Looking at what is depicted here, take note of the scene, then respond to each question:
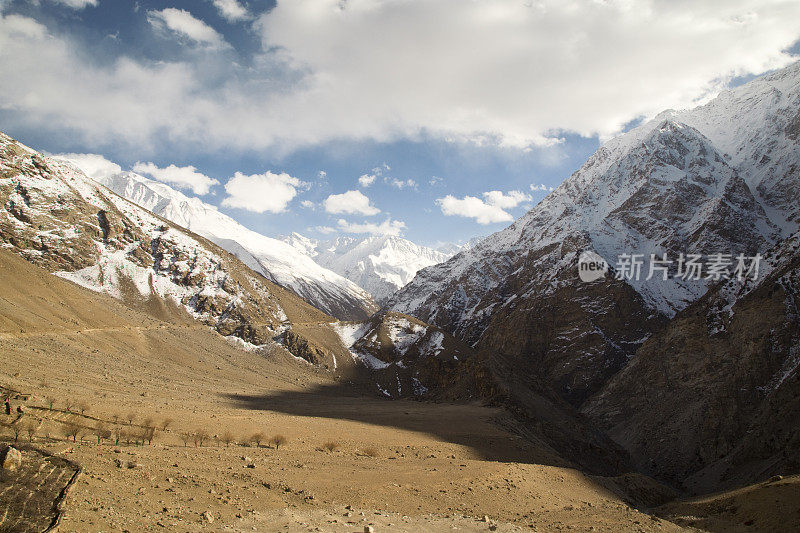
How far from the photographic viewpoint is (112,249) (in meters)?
112


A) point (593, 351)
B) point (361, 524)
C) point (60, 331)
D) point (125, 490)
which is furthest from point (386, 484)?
point (593, 351)

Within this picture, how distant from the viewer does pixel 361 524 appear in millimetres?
16016

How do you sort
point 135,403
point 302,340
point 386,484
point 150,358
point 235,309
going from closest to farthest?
1. point 386,484
2. point 135,403
3. point 150,358
4. point 302,340
5. point 235,309

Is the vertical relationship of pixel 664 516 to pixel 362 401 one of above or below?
above

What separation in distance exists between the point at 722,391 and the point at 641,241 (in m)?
97.2

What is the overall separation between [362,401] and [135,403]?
43174mm

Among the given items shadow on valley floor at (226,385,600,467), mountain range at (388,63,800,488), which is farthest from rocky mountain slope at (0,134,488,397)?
mountain range at (388,63,800,488)

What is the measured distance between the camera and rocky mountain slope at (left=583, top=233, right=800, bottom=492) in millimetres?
53656

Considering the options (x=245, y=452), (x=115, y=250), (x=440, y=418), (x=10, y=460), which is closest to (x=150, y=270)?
(x=115, y=250)

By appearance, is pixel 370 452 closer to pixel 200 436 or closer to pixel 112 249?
pixel 200 436

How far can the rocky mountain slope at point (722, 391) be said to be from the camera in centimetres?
5366

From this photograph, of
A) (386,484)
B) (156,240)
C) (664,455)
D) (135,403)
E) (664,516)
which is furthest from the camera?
(156,240)

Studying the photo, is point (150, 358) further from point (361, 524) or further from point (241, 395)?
point (361, 524)

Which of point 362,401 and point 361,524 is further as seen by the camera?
point 362,401
